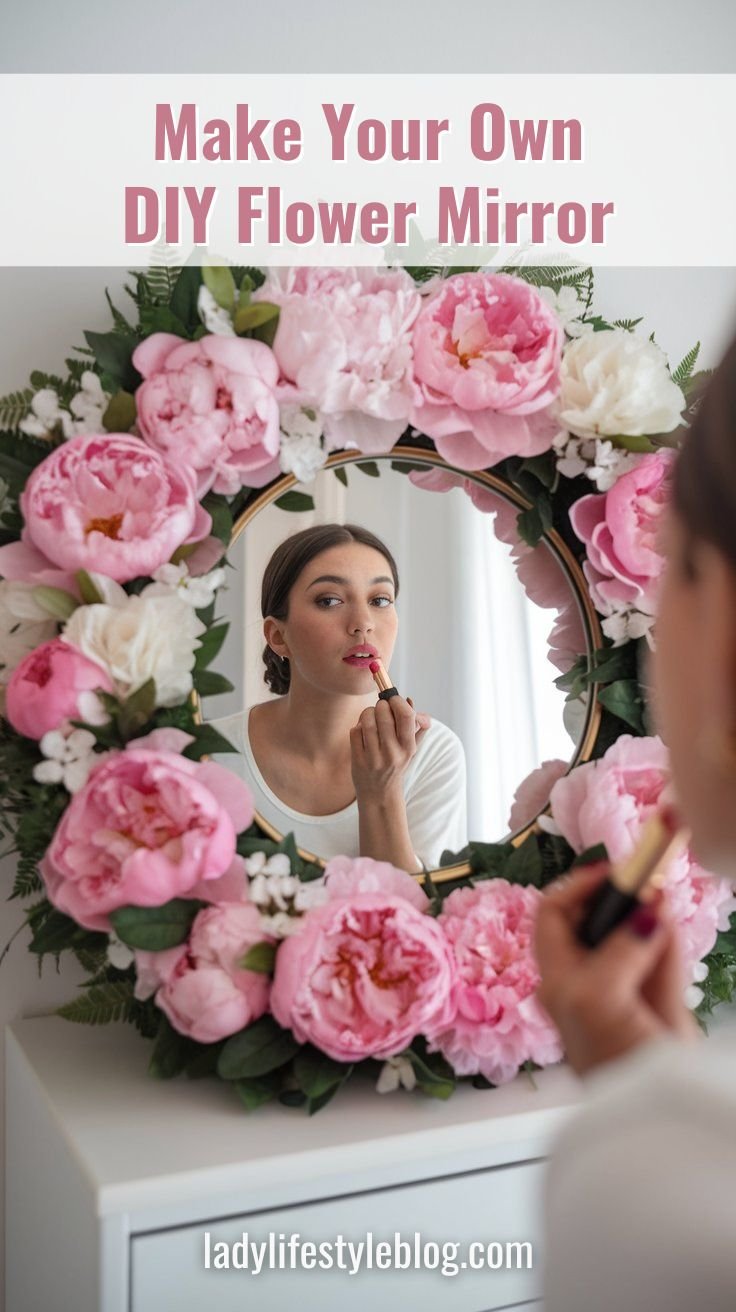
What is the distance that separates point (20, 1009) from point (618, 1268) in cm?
70

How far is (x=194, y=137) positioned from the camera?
0.99 m

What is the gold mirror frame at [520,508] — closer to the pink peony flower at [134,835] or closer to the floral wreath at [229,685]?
the floral wreath at [229,685]

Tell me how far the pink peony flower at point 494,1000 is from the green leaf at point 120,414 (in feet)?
1.45

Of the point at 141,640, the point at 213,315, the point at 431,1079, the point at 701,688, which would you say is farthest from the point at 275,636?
the point at 701,688

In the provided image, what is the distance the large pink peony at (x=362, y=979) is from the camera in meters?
0.76

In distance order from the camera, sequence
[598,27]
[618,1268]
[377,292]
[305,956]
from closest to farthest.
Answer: [618,1268] → [305,956] → [377,292] → [598,27]

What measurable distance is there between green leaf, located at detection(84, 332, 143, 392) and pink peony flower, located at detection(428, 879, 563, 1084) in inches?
18.7

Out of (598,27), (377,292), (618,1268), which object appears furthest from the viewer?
(598,27)

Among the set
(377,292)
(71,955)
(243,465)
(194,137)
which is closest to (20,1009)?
(71,955)

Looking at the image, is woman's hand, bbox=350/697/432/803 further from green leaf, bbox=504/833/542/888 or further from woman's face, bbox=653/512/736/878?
woman's face, bbox=653/512/736/878

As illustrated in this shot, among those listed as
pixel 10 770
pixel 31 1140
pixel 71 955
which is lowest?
A: pixel 31 1140

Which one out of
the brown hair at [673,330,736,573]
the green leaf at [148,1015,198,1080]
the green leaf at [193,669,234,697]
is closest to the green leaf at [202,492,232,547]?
the green leaf at [193,669,234,697]

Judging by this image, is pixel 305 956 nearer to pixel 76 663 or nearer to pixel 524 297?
pixel 76 663

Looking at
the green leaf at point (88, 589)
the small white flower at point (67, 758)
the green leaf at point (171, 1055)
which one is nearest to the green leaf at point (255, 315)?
the green leaf at point (88, 589)
